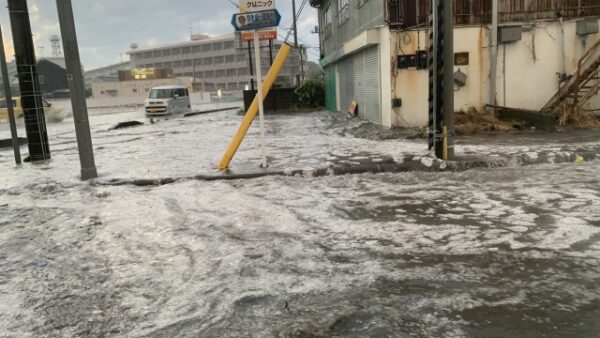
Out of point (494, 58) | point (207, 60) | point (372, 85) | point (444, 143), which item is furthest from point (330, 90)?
point (207, 60)

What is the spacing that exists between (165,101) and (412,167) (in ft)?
88.5

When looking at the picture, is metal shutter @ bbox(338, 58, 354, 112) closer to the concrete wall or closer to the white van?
the concrete wall

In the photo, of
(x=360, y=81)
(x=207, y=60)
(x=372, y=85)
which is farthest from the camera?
(x=207, y=60)

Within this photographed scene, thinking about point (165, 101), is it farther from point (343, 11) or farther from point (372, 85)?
point (372, 85)

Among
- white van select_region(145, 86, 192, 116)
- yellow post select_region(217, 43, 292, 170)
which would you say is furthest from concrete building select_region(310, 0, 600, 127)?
white van select_region(145, 86, 192, 116)

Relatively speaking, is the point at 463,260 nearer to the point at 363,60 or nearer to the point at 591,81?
the point at 591,81

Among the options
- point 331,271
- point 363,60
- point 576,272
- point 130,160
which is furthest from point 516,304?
point 363,60

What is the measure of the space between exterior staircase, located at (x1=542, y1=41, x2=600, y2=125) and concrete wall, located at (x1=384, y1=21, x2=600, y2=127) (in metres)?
0.34

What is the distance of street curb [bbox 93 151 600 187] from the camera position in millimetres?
8641

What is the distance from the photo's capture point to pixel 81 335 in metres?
3.34

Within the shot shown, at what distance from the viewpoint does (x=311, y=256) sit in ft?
15.4

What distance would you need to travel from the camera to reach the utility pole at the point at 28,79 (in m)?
11.8

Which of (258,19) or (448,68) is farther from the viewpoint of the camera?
(448,68)

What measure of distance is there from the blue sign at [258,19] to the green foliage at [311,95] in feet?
75.8
